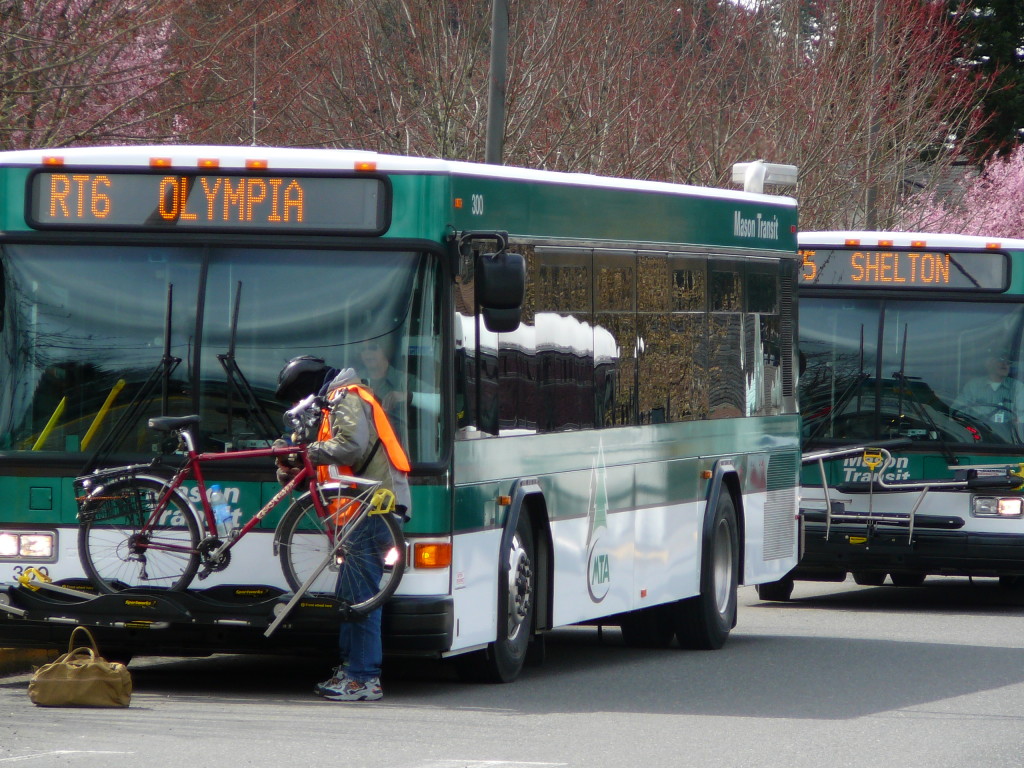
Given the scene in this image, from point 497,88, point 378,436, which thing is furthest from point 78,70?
point 378,436

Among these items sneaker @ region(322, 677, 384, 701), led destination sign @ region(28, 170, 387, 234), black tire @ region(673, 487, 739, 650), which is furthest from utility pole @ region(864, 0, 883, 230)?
sneaker @ region(322, 677, 384, 701)

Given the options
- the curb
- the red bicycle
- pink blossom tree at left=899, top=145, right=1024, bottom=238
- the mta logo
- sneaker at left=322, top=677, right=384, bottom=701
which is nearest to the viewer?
the red bicycle

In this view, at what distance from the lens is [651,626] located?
1372 centimetres

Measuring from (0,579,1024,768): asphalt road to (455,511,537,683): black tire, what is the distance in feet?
0.35

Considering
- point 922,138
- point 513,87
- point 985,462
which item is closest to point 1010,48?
point 922,138

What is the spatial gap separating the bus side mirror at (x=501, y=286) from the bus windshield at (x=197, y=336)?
228mm

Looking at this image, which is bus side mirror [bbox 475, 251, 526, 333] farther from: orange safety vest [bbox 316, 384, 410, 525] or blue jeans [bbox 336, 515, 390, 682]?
blue jeans [bbox 336, 515, 390, 682]

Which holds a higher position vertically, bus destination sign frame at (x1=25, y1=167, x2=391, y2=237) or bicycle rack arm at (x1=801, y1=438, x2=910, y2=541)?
bus destination sign frame at (x1=25, y1=167, x2=391, y2=237)

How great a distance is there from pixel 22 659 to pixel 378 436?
9.46 ft

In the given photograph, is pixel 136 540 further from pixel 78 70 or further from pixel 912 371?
pixel 912 371

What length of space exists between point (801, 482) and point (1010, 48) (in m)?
32.5

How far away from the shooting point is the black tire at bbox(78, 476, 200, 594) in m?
9.96

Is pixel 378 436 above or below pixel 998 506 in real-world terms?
above

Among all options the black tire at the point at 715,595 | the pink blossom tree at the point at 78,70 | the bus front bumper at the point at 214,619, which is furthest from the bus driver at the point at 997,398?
the bus front bumper at the point at 214,619
